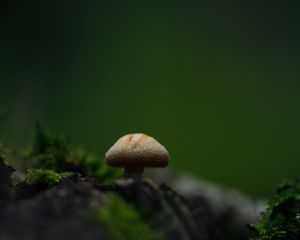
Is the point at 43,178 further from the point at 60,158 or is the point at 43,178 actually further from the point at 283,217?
the point at 283,217

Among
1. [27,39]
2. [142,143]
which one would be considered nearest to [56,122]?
[27,39]

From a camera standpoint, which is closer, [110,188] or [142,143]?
[110,188]

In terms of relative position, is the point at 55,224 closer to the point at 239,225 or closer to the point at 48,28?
the point at 239,225

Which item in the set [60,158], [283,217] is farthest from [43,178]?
[283,217]

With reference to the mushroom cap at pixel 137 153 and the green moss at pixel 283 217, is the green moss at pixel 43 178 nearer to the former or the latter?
the mushroom cap at pixel 137 153

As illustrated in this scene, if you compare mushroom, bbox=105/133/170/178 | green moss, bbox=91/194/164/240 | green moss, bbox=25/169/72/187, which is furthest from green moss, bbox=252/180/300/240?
green moss, bbox=25/169/72/187

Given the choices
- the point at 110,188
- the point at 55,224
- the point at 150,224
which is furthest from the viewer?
the point at 110,188
